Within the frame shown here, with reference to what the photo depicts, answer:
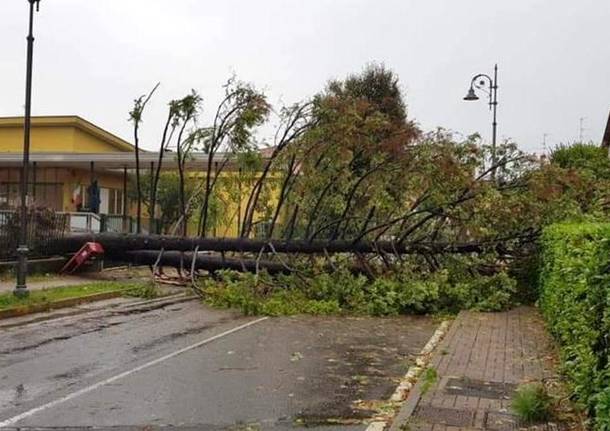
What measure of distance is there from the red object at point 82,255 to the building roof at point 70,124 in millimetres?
17327

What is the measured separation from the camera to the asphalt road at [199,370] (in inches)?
278

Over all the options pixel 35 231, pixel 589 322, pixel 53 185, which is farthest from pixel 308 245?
pixel 53 185

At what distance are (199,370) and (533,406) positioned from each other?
4.35m

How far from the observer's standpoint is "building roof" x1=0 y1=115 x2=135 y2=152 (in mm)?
38094

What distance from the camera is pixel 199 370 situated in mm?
9398

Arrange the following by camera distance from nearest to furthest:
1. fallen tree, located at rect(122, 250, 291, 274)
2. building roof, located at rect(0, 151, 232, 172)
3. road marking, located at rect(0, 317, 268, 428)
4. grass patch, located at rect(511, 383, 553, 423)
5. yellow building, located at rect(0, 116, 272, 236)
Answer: grass patch, located at rect(511, 383, 553, 423) → road marking, located at rect(0, 317, 268, 428) → fallen tree, located at rect(122, 250, 291, 274) → building roof, located at rect(0, 151, 232, 172) → yellow building, located at rect(0, 116, 272, 236)

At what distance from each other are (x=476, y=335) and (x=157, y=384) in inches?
233

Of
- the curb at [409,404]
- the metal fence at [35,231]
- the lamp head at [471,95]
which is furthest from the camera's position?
the lamp head at [471,95]

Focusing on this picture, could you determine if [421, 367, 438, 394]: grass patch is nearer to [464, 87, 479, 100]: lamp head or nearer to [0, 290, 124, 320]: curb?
[0, 290, 124, 320]: curb

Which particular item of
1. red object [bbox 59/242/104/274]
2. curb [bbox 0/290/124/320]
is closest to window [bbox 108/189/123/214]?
red object [bbox 59/242/104/274]

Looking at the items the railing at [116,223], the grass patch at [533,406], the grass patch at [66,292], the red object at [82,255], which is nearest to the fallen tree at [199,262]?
the red object at [82,255]

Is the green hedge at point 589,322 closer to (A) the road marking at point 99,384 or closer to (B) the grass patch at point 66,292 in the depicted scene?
(A) the road marking at point 99,384

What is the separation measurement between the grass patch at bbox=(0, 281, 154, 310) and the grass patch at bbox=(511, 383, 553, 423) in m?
10.5

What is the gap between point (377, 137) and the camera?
19.1m
